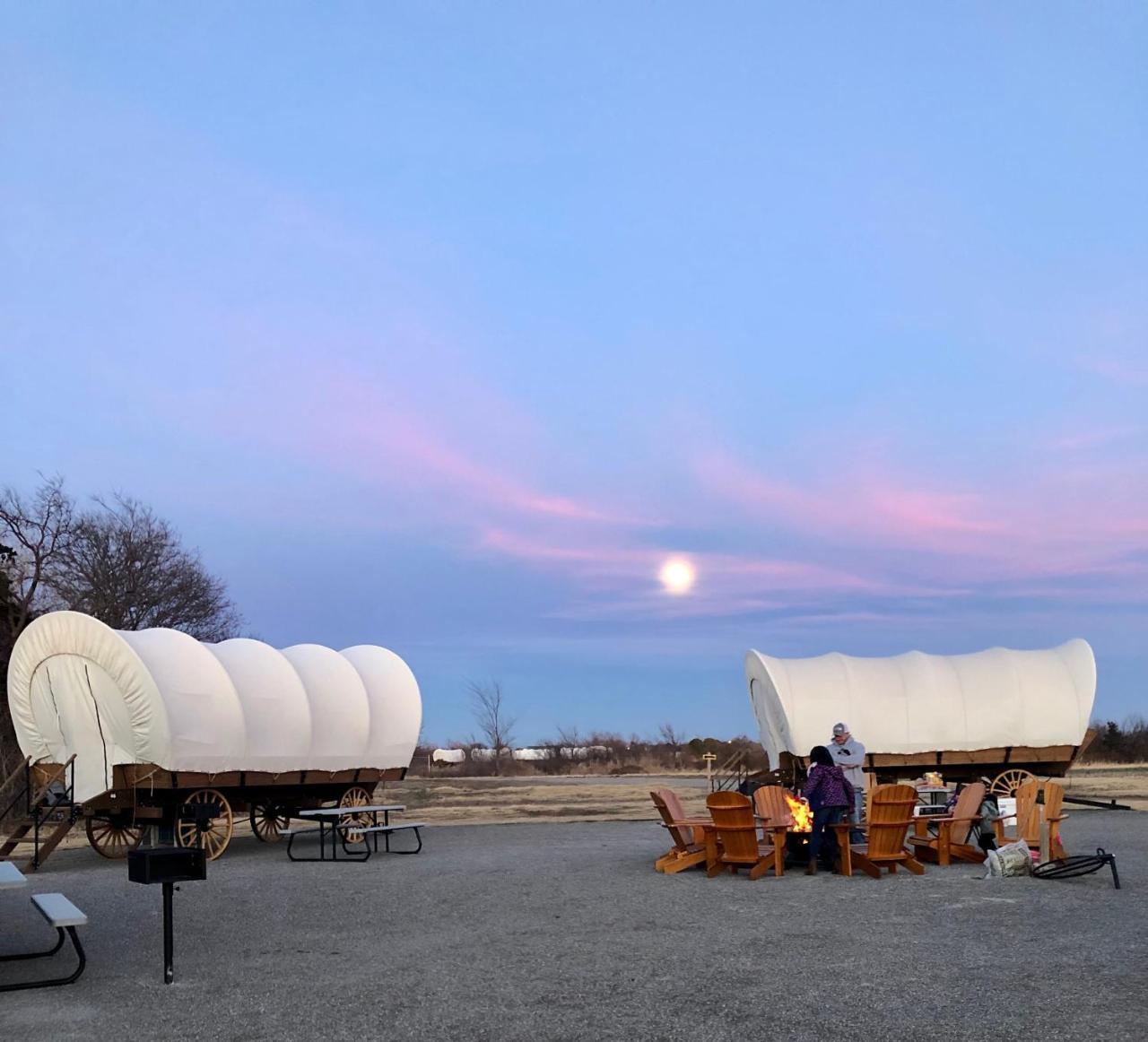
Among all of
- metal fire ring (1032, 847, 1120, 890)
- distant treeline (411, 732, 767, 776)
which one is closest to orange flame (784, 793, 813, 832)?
metal fire ring (1032, 847, 1120, 890)

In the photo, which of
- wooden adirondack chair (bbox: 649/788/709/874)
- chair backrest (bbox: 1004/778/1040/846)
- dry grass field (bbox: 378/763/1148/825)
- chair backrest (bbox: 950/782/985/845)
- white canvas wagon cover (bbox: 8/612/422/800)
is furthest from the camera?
dry grass field (bbox: 378/763/1148/825)

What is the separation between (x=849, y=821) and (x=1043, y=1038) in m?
6.30

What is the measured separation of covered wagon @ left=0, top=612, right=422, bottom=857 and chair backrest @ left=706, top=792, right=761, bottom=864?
5.51 m

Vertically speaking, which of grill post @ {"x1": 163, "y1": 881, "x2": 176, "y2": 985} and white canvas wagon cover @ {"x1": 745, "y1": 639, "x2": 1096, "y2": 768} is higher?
white canvas wagon cover @ {"x1": 745, "y1": 639, "x2": 1096, "y2": 768}

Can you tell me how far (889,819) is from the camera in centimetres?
1127

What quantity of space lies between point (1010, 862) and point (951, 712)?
754cm

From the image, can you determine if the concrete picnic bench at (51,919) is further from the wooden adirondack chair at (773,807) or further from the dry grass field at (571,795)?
the dry grass field at (571,795)

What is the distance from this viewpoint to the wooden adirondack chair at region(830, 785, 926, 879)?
11164 millimetres

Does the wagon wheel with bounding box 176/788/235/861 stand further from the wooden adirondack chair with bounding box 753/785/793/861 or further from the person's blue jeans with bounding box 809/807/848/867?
the person's blue jeans with bounding box 809/807/848/867

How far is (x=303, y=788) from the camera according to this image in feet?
54.8

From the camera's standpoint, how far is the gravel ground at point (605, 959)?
573 centimetres

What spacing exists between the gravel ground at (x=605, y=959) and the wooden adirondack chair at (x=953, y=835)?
469 mm

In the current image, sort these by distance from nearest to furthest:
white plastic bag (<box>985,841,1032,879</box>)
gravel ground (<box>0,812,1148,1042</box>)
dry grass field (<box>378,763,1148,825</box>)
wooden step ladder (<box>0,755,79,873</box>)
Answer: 1. gravel ground (<box>0,812,1148,1042</box>)
2. white plastic bag (<box>985,841,1032,879</box>)
3. wooden step ladder (<box>0,755,79,873</box>)
4. dry grass field (<box>378,763,1148,825</box>)

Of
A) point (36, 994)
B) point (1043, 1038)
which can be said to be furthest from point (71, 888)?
point (1043, 1038)
